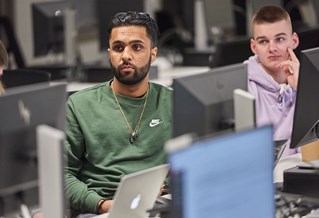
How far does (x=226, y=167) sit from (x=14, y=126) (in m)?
0.57

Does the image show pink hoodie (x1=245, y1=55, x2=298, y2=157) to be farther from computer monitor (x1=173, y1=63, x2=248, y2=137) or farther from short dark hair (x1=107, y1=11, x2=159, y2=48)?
computer monitor (x1=173, y1=63, x2=248, y2=137)

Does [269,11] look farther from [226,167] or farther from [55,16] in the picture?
[55,16]

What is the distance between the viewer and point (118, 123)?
10.3 ft

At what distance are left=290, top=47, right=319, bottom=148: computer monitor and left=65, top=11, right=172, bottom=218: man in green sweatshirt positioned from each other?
20.3 inches

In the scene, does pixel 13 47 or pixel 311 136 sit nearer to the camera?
pixel 311 136

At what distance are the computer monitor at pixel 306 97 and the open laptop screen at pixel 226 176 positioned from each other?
73 cm

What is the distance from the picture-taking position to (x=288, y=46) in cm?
367

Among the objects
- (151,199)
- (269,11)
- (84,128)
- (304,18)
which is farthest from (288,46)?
(304,18)

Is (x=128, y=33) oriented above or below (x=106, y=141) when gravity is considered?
above

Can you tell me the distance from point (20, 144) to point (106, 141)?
933mm

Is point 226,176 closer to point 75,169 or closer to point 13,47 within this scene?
point 75,169

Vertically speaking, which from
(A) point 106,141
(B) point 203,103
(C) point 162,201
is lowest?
(C) point 162,201

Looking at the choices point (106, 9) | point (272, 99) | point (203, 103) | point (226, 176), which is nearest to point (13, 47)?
point (106, 9)

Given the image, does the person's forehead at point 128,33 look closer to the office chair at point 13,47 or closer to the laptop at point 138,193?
the laptop at point 138,193
